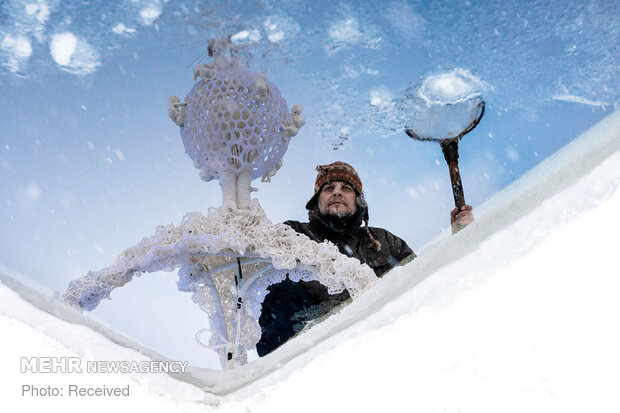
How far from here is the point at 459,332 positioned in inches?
15.7

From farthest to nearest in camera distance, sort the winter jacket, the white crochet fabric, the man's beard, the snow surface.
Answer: the man's beard
the winter jacket
the white crochet fabric
the snow surface

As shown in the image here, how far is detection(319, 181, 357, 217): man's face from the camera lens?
2154 mm

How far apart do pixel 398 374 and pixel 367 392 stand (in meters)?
0.03

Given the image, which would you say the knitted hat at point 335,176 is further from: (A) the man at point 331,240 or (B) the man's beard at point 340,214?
A: (B) the man's beard at point 340,214

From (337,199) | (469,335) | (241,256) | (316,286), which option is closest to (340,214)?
(337,199)

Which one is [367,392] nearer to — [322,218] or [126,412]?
[126,412]

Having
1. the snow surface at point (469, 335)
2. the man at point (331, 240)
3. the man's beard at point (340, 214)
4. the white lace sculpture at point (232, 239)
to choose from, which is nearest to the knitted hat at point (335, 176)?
the man at point (331, 240)

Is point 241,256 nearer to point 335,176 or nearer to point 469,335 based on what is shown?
point 335,176

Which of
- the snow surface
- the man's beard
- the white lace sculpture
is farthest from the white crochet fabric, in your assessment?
the snow surface

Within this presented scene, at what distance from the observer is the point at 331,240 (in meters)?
2.12

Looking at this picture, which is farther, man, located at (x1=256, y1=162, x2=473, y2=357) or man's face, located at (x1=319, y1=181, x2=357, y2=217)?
man's face, located at (x1=319, y1=181, x2=357, y2=217)

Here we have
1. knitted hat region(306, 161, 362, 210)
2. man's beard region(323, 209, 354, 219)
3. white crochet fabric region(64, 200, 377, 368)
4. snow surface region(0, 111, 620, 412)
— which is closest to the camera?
snow surface region(0, 111, 620, 412)

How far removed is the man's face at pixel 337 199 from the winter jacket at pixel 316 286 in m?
0.03

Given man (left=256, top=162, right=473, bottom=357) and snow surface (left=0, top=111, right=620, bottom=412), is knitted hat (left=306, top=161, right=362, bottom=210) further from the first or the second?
snow surface (left=0, top=111, right=620, bottom=412)
